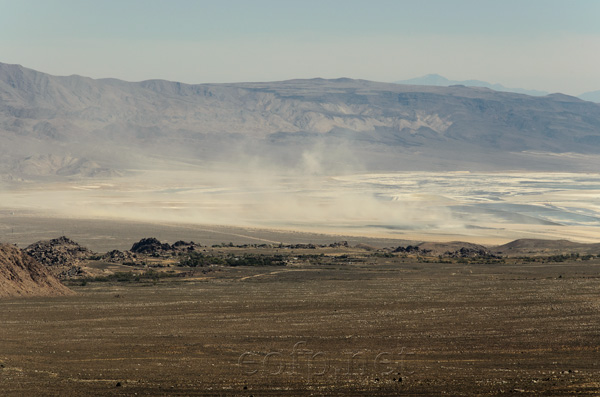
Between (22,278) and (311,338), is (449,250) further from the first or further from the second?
(311,338)

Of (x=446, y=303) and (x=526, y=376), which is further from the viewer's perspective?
(x=446, y=303)

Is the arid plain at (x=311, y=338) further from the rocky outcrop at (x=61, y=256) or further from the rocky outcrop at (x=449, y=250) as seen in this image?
the rocky outcrop at (x=449, y=250)

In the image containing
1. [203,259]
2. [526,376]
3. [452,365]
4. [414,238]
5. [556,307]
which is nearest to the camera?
[526,376]

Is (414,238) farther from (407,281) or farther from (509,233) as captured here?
(407,281)

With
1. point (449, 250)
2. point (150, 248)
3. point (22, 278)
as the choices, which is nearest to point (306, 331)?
point (22, 278)

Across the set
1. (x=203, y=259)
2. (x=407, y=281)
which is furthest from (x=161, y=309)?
(x=203, y=259)

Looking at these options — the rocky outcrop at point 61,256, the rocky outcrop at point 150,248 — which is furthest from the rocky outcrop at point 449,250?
the rocky outcrop at point 61,256
